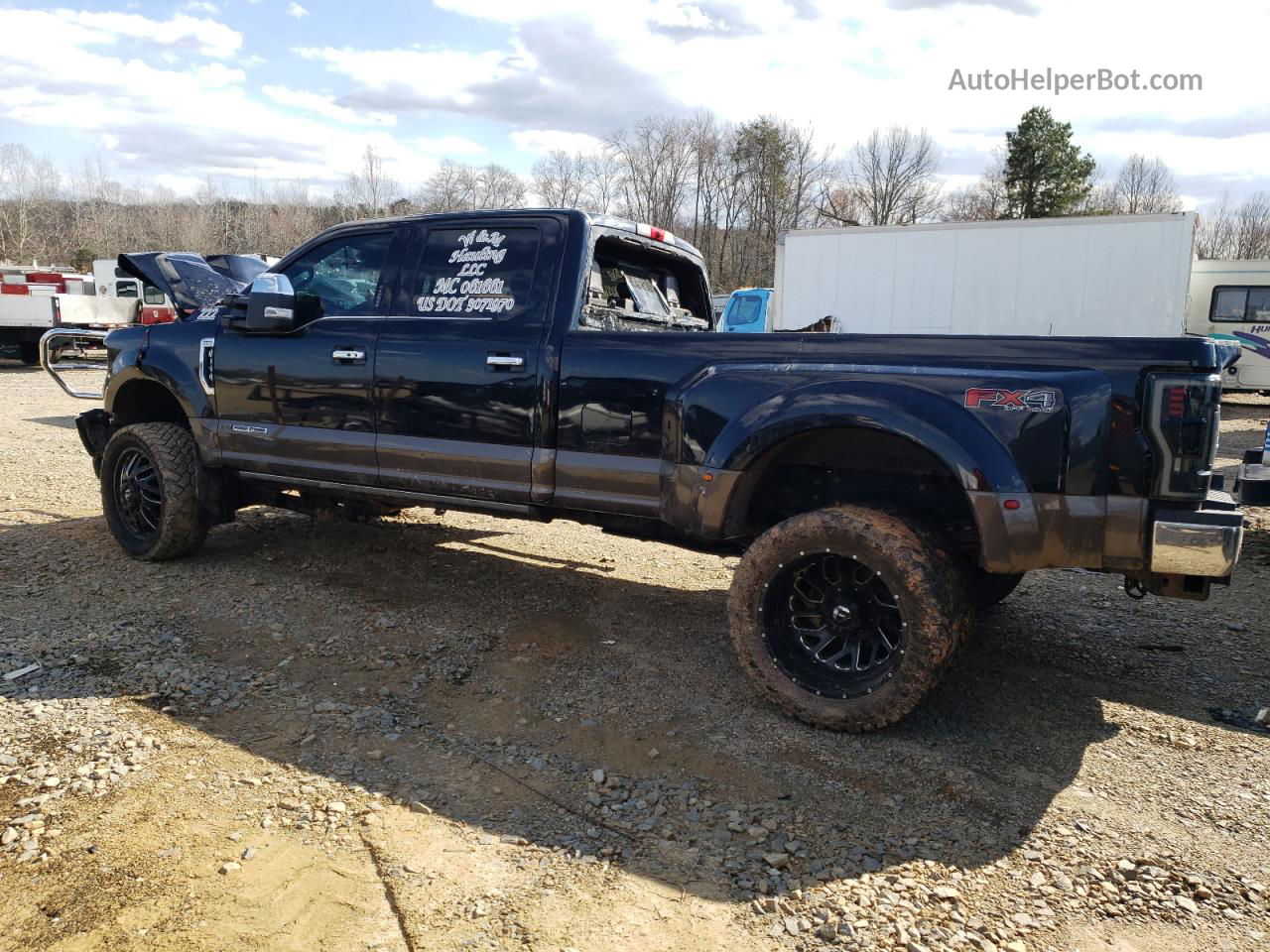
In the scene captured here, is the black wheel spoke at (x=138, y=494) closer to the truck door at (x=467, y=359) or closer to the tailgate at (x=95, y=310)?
the truck door at (x=467, y=359)

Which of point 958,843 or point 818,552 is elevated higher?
point 818,552

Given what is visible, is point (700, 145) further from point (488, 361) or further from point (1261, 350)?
point (488, 361)

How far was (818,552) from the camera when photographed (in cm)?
345

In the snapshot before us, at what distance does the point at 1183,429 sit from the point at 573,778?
2316 mm

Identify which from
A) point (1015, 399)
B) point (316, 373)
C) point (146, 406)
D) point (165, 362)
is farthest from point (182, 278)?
point (1015, 399)

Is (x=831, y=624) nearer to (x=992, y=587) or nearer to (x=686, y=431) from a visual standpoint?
(x=686, y=431)

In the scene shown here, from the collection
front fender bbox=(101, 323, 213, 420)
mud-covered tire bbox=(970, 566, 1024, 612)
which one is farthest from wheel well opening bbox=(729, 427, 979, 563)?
front fender bbox=(101, 323, 213, 420)

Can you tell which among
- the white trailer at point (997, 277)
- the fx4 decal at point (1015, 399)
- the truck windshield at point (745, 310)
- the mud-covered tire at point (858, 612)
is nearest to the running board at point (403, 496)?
the mud-covered tire at point (858, 612)

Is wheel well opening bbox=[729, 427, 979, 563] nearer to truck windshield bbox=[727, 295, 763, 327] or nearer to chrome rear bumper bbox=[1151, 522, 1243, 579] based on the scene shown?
chrome rear bumper bbox=[1151, 522, 1243, 579]

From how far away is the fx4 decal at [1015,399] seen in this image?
3.09m

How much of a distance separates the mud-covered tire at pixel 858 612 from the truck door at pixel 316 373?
6.99 feet

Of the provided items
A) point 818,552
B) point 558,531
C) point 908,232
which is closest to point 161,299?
point 908,232

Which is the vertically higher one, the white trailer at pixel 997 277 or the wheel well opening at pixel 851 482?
the white trailer at pixel 997 277

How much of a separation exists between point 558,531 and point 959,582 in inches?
145
